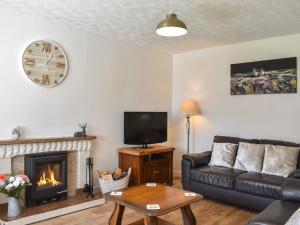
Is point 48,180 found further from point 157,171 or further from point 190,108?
point 190,108

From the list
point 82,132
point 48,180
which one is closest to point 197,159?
point 82,132

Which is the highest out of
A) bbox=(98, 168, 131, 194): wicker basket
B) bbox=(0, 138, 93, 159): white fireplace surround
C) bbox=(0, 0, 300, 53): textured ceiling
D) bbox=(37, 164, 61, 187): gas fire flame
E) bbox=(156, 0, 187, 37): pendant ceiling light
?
bbox=(0, 0, 300, 53): textured ceiling

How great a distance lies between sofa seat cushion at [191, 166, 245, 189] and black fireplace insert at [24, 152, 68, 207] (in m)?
1.89

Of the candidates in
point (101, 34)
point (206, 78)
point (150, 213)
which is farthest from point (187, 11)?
point (150, 213)

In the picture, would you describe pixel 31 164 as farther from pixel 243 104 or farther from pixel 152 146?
pixel 243 104

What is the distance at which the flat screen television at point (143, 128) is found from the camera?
4.41 meters

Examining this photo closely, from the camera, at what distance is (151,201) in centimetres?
252

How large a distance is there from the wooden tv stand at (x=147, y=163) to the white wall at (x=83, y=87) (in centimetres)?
24

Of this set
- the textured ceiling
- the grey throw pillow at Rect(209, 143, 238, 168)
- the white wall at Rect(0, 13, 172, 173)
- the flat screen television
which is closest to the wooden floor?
the grey throw pillow at Rect(209, 143, 238, 168)

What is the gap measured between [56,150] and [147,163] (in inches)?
57.6

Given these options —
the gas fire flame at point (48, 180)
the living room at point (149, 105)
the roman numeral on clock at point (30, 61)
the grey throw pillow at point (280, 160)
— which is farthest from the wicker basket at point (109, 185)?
the grey throw pillow at point (280, 160)

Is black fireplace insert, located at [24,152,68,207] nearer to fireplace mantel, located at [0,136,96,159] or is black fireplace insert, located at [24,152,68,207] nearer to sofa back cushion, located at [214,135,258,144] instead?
fireplace mantel, located at [0,136,96,159]

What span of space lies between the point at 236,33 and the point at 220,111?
140 centimetres

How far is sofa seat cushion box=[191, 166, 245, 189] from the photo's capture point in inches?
139
